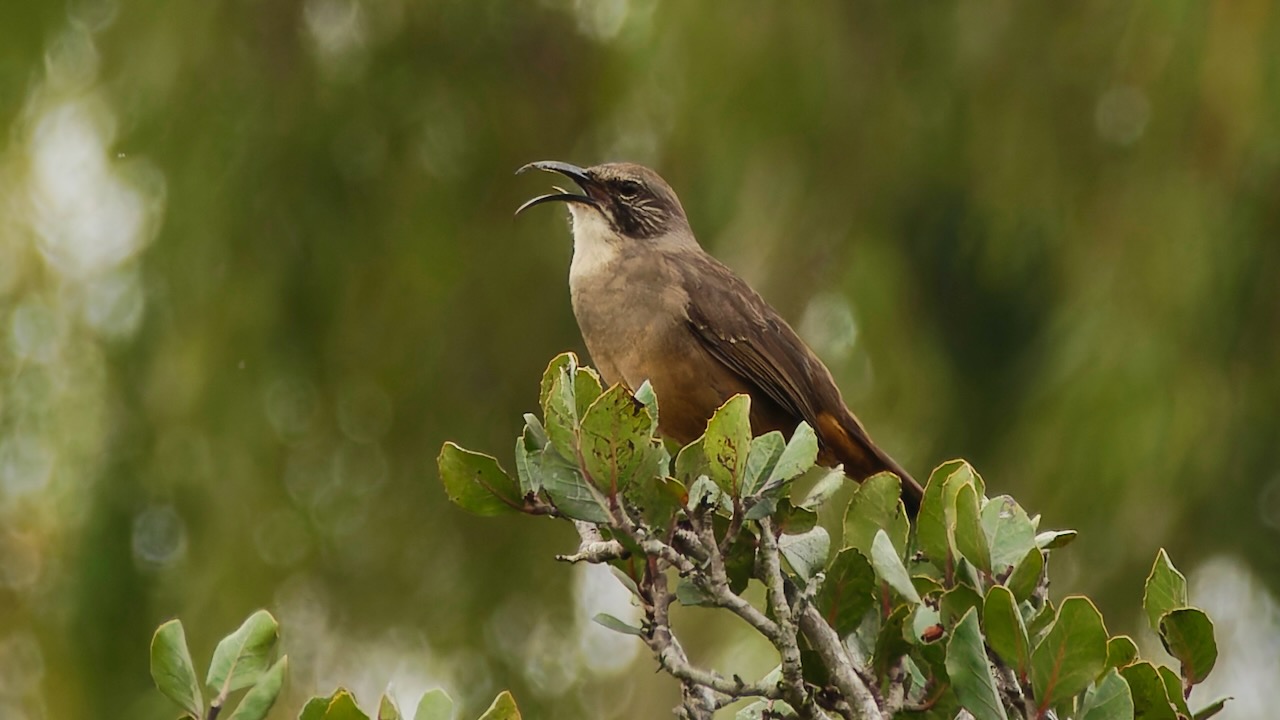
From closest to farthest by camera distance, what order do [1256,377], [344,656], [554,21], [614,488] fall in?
1. [614,488]
2. [1256,377]
3. [344,656]
4. [554,21]

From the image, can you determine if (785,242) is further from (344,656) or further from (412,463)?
(344,656)

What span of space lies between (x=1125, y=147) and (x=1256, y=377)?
0.74 metres

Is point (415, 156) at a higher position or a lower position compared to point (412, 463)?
higher

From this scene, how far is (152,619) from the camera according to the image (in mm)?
4137

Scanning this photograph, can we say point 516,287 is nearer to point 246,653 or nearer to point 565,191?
point 565,191

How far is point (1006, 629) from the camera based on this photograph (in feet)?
5.95

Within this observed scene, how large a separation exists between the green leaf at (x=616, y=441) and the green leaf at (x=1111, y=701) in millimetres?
659

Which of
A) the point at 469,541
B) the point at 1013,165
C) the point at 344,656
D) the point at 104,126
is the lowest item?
the point at 344,656

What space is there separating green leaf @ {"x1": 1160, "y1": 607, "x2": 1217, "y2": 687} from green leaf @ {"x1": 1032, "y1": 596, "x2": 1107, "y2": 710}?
0.21 meters

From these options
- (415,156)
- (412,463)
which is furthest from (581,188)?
(412,463)

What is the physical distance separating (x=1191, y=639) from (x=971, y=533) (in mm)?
335

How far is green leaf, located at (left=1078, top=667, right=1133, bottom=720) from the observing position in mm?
1785

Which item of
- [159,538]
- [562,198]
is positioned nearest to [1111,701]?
[562,198]

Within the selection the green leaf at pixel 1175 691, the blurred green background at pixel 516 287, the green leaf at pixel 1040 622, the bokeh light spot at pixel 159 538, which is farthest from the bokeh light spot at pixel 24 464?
the green leaf at pixel 1175 691
